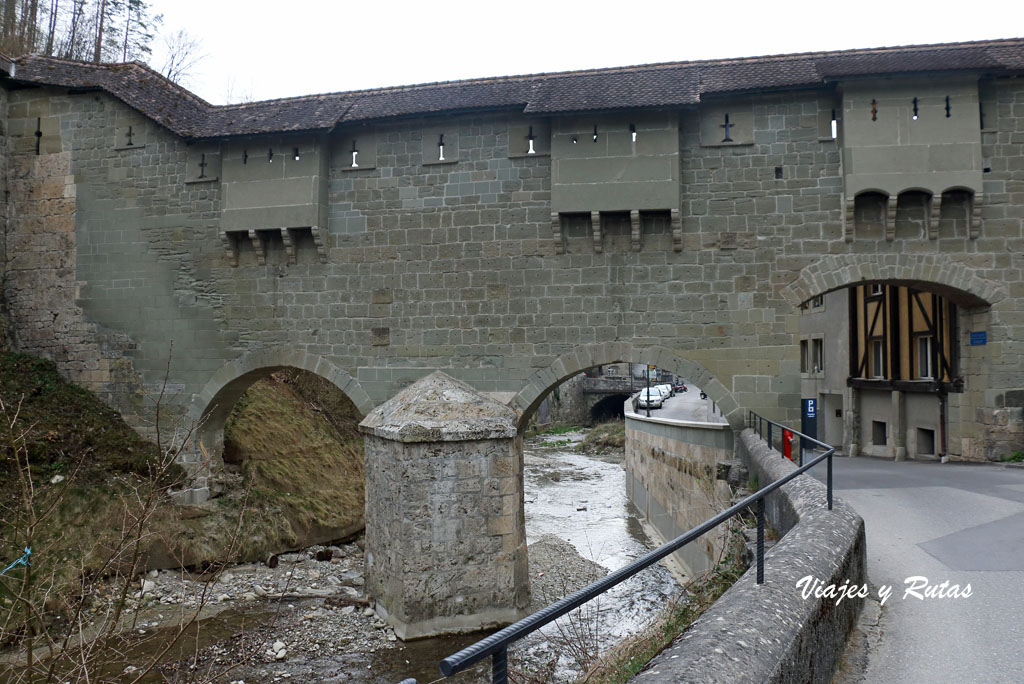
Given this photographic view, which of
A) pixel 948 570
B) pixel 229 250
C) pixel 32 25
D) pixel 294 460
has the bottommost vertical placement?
pixel 294 460

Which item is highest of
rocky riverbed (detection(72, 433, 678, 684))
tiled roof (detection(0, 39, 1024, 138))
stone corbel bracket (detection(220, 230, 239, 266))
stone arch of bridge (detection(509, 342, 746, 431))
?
tiled roof (detection(0, 39, 1024, 138))

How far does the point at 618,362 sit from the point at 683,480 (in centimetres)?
538

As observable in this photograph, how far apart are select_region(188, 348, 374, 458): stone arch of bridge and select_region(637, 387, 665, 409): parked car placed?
1329 centimetres

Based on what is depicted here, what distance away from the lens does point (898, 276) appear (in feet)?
30.1

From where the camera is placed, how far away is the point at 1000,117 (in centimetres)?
911

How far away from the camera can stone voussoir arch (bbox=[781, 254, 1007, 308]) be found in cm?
905

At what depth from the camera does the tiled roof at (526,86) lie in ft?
30.4

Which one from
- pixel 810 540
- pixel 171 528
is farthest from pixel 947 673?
pixel 171 528

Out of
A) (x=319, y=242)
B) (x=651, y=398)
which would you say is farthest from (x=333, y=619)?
(x=651, y=398)

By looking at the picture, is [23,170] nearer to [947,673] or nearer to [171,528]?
[171,528]

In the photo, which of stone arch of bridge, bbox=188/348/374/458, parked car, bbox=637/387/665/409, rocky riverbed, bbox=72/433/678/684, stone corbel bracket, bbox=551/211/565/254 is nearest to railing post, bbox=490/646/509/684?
rocky riverbed, bbox=72/433/678/684

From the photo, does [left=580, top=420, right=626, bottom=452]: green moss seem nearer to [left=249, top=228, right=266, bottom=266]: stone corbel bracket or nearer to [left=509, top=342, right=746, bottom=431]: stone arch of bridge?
[left=509, top=342, right=746, bottom=431]: stone arch of bridge

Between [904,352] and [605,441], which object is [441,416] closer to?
[904,352]

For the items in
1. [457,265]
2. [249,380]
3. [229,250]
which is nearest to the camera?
[457,265]
